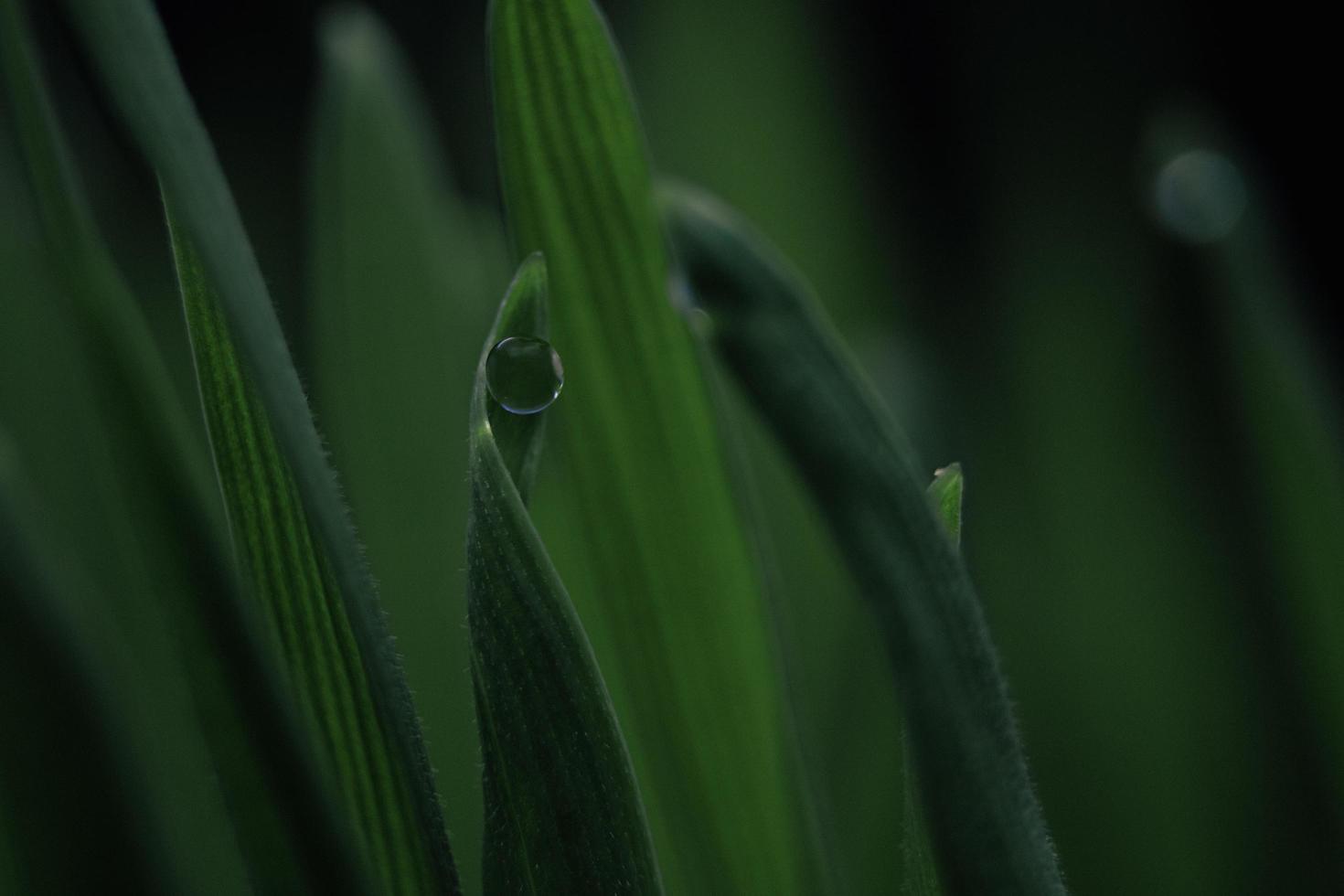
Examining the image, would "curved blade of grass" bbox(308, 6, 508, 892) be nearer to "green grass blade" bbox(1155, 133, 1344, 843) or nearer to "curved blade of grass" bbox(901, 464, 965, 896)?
"curved blade of grass" bbox(901, 464, 965, 896)

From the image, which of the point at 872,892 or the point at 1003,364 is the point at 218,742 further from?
the point at 1003,364

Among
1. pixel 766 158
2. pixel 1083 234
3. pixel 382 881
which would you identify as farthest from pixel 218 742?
pixel 1083 234

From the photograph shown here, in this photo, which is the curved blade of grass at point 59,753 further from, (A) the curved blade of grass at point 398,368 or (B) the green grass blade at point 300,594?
(A) the curved blade of grass at point 398,368

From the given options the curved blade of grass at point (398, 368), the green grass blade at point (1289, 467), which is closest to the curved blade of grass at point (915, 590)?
the curved blade of grass at point (398, 368)

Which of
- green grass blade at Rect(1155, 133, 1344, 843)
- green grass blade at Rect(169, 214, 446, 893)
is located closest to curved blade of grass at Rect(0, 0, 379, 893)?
green grass blade at Rect(169, 214, 446, 893)

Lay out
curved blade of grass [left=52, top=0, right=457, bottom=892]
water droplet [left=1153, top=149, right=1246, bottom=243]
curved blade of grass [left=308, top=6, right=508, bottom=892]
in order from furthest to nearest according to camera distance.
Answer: water droplet [left=1153, top=149, right=1246, bottom=243] < curved blade of grass [left=308, top=6, right=508, bottom=892] < curved blade of grass [left=52, top=0, right=457, bottom=892]

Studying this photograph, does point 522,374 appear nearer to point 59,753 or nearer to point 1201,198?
point 59,753
